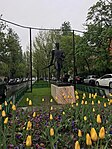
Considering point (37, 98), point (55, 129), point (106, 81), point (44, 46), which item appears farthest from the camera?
point (44, 46)

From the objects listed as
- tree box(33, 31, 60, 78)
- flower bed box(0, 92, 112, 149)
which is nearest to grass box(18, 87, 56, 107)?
flower bed box(0, 92, 112, 149)

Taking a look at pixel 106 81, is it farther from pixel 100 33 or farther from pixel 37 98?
pixel 37 98

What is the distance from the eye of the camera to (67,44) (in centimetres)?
4909

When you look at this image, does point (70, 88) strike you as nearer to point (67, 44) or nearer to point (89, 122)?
point (89, 122)

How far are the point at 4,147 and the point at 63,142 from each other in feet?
4.10

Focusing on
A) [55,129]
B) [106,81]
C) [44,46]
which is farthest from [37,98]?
[44,46]

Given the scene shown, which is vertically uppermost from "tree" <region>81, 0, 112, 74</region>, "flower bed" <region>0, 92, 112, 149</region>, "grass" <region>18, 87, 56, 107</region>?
"tree" <region>81, 0, 112, 74</region>

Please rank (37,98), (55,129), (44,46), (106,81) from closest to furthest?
(55,129) → (37,98) → (106,81) → (44,46)

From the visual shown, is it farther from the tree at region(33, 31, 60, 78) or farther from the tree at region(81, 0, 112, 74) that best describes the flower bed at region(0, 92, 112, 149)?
the tree at region(33, 31, 60, 78)

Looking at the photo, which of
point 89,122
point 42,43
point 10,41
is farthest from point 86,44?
point 89,122

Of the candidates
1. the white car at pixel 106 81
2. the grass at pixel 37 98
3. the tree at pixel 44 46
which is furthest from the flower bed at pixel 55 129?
the tree at pixel 44 46

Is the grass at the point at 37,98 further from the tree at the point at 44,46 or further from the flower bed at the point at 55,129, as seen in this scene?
the tree at the point at 44,46

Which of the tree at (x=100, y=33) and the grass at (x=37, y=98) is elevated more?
the tree at (x=100, y=33)

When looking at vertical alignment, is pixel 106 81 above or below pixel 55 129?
above
